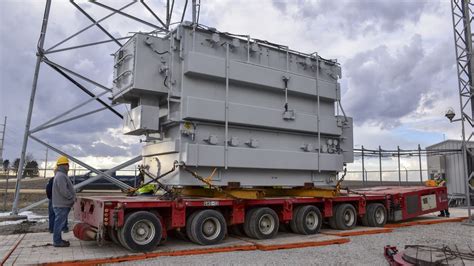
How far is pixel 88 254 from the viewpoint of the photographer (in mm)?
8219

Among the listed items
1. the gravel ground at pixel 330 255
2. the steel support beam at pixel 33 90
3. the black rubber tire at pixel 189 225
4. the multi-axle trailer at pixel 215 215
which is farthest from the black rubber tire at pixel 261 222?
the steel support beam at pixel 33 90

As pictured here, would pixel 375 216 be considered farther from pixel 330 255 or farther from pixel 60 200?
pixel 60 200

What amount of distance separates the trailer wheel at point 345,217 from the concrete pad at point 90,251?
3340 mm

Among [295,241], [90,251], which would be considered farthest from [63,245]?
[295,241]

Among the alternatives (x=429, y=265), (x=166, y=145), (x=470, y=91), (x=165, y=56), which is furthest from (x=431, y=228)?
(x=165, y=56)

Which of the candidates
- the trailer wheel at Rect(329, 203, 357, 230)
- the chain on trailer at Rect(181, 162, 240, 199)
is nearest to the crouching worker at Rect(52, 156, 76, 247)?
the chain on trailer at Rect(181, 162, 240, 199)

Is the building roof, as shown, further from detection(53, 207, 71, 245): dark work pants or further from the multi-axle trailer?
detection(53, 207, 71, 245): dark work pants

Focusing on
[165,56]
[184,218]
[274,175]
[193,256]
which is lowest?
[193,256]

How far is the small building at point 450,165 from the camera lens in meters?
22.9

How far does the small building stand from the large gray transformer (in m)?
14.2

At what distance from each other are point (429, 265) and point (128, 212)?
5.38 m

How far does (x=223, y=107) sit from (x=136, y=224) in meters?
3.32

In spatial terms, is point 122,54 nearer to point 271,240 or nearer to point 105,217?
point 105,217

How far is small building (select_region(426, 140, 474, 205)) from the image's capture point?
22922mm
